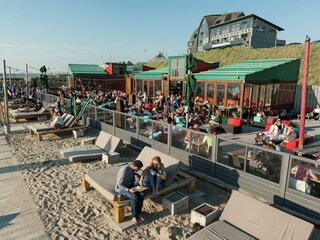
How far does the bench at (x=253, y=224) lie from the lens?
12.7 feet

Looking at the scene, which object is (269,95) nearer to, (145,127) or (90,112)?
(145,127)

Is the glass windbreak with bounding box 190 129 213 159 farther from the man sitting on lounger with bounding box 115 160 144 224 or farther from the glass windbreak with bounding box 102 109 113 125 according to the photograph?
the glass windbreak with bounding box 102 109 113 125

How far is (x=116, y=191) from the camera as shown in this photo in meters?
5.21

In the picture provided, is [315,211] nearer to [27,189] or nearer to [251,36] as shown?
[27,189]

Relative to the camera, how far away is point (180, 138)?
7.77 meters

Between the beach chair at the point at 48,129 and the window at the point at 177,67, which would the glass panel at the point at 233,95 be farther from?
the beach chair at the point at 48,129

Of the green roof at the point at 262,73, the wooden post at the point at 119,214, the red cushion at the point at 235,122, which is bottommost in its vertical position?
the wooden post at the point at 119,214

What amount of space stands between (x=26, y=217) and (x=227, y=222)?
4073mm

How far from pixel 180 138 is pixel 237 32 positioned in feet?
154

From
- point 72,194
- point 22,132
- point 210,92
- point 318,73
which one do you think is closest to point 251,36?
point 318,73

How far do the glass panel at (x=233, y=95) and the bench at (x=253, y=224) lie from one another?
12.1 m

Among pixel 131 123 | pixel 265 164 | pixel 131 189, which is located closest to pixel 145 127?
pixel 131 123

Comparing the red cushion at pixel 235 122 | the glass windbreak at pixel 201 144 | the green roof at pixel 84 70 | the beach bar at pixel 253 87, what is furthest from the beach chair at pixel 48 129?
the green roof at pixel 84 70

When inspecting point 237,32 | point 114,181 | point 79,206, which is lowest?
point 79,206
